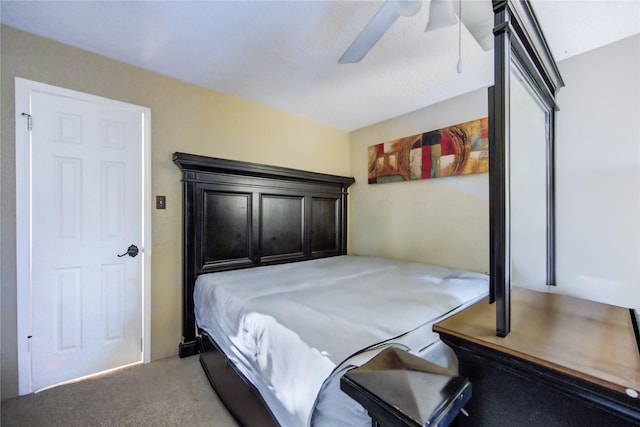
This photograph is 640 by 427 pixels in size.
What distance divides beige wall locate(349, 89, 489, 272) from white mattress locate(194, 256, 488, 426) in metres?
0.54

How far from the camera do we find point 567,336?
33.5 inches

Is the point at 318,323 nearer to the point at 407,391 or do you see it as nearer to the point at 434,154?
the point at 407,391

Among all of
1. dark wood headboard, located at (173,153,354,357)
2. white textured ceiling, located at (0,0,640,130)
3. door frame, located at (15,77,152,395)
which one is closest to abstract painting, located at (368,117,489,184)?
white textured ceiling, located at (0,0,640,130)

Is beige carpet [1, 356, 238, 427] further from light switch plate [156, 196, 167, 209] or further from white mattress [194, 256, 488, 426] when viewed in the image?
light switch plate [156, 196, 167, 209]

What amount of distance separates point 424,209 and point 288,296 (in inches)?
81.2

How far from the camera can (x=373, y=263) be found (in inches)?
113

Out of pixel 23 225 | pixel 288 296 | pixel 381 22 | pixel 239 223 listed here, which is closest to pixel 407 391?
pixel 288 296

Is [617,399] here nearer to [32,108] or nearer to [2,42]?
[32,108]

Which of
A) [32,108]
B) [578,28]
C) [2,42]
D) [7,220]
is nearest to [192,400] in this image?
[7,220]

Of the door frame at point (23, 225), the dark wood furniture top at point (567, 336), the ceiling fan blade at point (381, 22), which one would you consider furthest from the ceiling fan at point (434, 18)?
the door frame at point (23, 225)

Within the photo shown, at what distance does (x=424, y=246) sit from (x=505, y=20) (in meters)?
2.48

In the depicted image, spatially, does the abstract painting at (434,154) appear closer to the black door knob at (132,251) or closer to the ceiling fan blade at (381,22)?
the ceiling fan blade at (381,22)

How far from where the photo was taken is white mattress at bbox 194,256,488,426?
0.94 meters

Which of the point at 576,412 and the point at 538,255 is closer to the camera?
the point at 576,412
